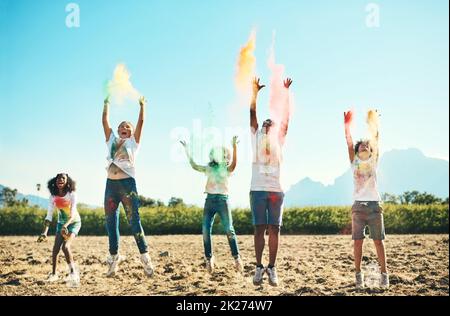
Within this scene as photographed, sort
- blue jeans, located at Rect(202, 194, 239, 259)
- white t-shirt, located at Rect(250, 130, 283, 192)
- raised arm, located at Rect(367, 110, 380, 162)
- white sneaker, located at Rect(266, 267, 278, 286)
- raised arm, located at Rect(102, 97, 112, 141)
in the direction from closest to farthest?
white sneaker, located at Rect(266, 267, 278, 286)
white t-shirt, located at Rect(250, 130, 283, 192)
raised arm, located at Rect(102, 97, 112, 141)
raised arm, located at Rect(367, 110, 380, 162)
blue jeans, located at Rect(202, 194, 239, 259)

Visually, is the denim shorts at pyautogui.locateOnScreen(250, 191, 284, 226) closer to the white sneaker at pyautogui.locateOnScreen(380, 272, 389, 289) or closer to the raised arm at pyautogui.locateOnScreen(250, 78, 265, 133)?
the raised arm at pyautogui.locateOnScreen(250, 78, 265, 133)

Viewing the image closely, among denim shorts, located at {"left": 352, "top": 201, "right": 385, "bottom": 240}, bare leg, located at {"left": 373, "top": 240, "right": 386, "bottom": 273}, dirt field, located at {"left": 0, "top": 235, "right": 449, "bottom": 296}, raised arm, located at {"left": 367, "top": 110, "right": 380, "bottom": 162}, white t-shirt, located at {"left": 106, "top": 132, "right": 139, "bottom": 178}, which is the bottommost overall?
Answer: dirt field, located at {"left": 0, "top": 235, "right": 449, "bottom": 296}

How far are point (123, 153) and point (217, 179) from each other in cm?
155

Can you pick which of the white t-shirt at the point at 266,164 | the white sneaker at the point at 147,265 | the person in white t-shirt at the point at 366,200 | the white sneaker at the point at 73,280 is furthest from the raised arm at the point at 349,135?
the white sneaker at the point at 73,280

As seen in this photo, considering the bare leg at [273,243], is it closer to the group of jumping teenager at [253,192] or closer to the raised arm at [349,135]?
the group of jumping teenager at [253,192]

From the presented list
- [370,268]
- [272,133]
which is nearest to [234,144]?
[272,133]

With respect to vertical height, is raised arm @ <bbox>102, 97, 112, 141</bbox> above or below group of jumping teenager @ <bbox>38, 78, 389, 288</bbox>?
above

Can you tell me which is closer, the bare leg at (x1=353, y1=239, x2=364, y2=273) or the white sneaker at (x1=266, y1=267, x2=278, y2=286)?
the white sneaker at (x1=266, y1=267, x2=278, y2=286)

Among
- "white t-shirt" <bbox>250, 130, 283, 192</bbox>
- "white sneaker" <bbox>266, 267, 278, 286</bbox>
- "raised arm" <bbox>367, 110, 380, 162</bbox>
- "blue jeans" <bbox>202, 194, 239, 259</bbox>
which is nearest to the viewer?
"white sneaker" <bbox>266, 267, 278, 286</bbox>

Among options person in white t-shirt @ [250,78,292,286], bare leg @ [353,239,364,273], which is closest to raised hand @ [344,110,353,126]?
person in white t-shirt @ [250,78,292,286]

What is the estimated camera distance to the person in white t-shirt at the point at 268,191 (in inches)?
258

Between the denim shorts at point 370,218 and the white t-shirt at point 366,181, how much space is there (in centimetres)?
9

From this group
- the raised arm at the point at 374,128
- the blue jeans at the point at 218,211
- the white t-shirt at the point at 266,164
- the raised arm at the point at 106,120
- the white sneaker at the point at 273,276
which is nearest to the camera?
→ the white sneaker at the point at 273,276

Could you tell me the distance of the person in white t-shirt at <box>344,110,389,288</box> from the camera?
688 cm
